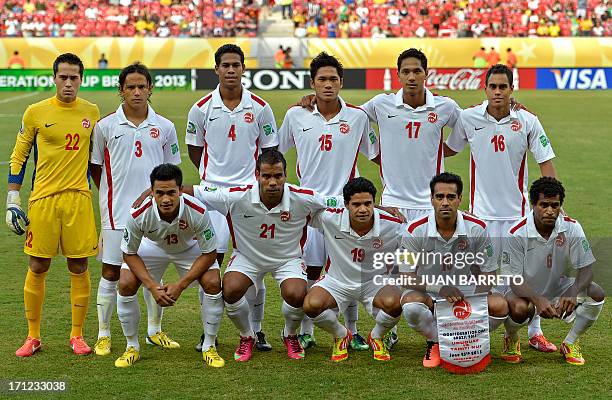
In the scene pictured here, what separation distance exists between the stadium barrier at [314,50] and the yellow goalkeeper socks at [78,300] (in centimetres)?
2816

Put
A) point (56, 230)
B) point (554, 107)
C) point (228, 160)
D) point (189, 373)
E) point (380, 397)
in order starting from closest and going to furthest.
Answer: point (380, 397), point (189, 373), point (56, 230), point (228, 160), point (554, 107)

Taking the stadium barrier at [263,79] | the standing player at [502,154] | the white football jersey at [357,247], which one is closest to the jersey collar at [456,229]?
the white football jersey at [357,247]

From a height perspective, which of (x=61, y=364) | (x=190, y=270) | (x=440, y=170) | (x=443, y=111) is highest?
(x=443, y=111)

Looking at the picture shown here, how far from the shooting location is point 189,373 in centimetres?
628

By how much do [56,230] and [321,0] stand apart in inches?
1376

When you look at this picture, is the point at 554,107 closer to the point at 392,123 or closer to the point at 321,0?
the point at 321,0

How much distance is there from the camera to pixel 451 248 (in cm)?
641

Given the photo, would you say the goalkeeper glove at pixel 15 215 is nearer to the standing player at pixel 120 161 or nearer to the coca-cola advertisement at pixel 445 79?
the standing player at pixel 120 161

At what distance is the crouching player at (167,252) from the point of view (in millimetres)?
6301

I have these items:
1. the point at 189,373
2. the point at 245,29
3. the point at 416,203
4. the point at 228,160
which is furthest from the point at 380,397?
the point at 245,29

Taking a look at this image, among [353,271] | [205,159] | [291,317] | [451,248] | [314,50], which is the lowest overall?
[291,317]

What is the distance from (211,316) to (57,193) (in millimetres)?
1421

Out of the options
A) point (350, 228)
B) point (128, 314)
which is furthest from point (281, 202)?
point (128, 314)

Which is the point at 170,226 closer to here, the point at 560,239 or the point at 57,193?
the point at 57,193
